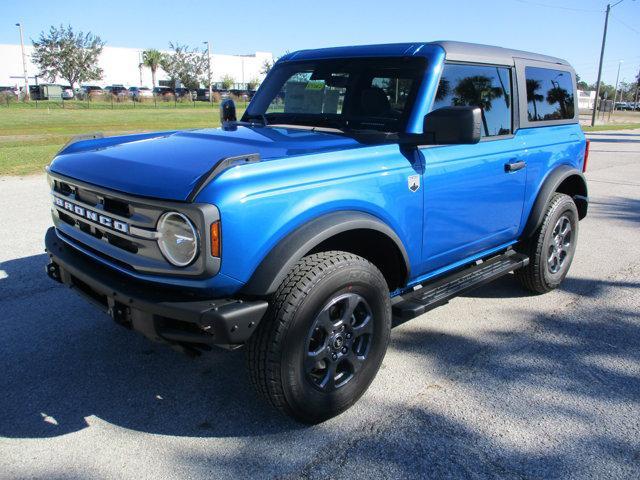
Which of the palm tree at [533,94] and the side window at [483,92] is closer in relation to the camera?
the side window at [483,92]

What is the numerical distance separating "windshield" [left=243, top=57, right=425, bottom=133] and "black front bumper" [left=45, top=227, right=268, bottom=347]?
160 centimetres

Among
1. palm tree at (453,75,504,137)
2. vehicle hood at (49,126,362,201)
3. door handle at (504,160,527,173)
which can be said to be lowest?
door handle at (504,160,527,173)

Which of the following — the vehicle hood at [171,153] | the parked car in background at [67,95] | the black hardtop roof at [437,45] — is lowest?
the vehicle hood at [171,153]

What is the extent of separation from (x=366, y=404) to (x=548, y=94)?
3.00m

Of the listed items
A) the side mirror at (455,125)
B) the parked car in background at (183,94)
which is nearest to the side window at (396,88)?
the side mirror at (455,125)

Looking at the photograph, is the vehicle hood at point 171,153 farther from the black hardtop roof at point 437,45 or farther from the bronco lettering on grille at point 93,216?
the black hardtop roof at point 437,45

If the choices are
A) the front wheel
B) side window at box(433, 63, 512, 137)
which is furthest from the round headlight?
side window at box(433, 63, 512, 137)

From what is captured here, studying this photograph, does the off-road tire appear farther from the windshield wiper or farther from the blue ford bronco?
the windshield wiper

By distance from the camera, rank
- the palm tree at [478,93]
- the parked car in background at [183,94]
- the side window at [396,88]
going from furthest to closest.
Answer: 1. the parked car in background at [183,94]
2. the palm tree at [478,93]
3. the side window at [396,88]

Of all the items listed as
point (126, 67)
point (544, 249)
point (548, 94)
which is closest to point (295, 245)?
point (544, 249)

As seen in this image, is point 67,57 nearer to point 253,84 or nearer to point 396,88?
point 253,84

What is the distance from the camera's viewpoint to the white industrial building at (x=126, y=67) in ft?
232

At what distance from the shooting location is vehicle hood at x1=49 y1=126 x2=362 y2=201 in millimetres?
2465

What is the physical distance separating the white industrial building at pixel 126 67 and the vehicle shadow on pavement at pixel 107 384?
6998 cm
